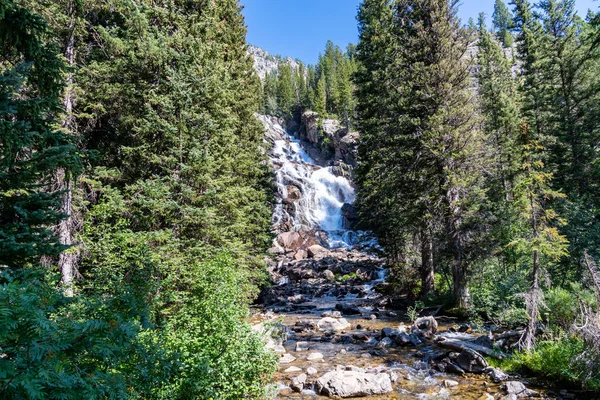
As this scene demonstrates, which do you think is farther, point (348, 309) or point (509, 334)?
point (348, 309)

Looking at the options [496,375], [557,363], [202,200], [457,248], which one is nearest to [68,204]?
[202,200]

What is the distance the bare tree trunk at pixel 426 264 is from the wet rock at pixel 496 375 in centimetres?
726

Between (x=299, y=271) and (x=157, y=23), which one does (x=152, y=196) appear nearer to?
(x=157, y=23)

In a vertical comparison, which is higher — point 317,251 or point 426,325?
point 317,251

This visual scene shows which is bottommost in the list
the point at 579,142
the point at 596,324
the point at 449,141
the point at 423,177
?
the point at 596,324

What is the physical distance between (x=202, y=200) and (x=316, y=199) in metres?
35.2

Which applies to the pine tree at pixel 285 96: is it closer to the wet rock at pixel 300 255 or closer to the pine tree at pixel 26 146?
the wet rock at pixel 300 255

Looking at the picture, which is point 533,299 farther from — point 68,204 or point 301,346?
point 68,204

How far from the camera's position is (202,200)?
446 inches

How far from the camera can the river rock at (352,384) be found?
7359 mm

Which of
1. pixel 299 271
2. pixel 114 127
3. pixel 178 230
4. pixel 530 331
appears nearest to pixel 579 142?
pixel 530 331

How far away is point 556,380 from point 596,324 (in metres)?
1.67

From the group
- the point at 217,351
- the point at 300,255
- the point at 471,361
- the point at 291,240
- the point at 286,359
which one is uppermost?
the point at 291,240

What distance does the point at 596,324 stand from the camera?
646cm
